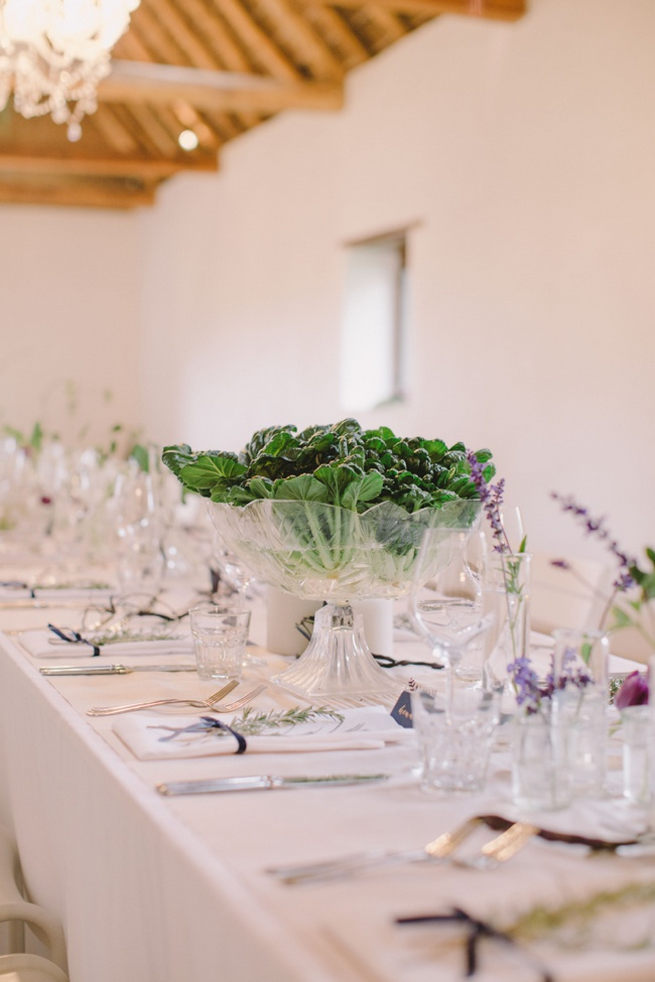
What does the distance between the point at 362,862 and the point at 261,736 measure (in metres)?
0.41

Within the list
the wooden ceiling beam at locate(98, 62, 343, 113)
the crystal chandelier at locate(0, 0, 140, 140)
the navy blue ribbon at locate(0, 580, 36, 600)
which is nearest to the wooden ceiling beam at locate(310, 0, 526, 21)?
the crystal chandelier at locate(0, 0, 140, 140)

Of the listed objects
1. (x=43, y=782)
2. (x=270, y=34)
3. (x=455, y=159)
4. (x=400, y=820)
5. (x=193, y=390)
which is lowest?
(x=43, y=782)

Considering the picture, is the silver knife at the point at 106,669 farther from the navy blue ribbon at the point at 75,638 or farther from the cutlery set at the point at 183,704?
the cutlery set at the point at 183,704

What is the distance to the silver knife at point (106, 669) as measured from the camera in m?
1.74

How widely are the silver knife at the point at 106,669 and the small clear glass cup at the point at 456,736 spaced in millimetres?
692

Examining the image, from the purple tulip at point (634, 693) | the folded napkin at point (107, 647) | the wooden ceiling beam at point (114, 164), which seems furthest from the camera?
the wooden ceiling beam at point (114, 164)

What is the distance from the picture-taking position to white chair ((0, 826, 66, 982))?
4.65ft

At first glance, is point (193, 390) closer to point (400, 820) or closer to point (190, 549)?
point (190, 549)

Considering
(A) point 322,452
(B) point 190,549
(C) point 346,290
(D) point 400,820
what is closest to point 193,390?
(C) point 346,290

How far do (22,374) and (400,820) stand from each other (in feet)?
33.5

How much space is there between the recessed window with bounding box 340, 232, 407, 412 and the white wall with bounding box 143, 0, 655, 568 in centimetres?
12

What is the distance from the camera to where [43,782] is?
158 centimetres

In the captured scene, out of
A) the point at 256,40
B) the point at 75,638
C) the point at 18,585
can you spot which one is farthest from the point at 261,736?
the point at 256,40

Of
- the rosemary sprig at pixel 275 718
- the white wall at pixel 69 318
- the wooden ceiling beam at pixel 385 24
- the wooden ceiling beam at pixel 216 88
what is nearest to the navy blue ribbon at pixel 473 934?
the rosemary sprig at pixel 275 718
